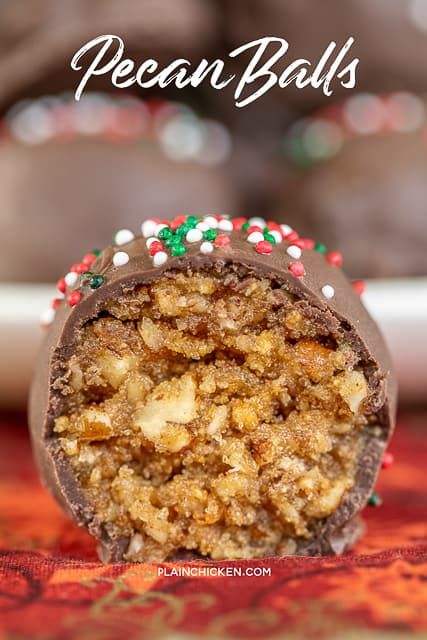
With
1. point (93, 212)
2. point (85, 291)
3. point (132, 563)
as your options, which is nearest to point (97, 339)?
point (85, 291)

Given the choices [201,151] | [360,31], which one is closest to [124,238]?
[201,151]

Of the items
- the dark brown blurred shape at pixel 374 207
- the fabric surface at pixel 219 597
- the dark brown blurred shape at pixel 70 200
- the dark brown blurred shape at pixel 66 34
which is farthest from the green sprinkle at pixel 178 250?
the dark brown blurred shape at pixel 66 34

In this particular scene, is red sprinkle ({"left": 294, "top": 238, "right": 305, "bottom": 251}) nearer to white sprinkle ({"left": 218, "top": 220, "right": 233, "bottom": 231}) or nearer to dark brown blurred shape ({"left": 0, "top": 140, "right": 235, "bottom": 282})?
white sprinkle ({"left": 218, "top": 220, "right": 233, "bottom": 231})

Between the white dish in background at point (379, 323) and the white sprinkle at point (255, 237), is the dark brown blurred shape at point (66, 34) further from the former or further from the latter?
the white sprinkle at point (255, 237)

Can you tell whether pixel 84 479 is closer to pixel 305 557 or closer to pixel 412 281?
pixel 305 557

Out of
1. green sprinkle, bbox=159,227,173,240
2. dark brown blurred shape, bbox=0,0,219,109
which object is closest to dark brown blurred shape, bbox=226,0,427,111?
Answer: dark brown blurred shape, bbox=0,0,219,109
